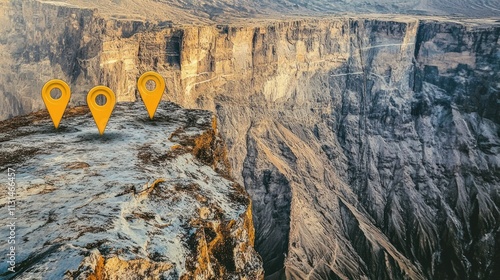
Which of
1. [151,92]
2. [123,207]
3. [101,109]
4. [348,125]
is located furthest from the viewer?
[348,125]

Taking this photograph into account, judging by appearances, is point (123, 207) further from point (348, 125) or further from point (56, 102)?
point (348, 125)

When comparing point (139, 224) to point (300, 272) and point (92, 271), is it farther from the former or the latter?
point (300, 272)

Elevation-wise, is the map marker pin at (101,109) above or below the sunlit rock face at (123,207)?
above

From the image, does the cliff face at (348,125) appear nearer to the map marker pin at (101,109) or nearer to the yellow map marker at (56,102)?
the yellow map marker at (56,102)

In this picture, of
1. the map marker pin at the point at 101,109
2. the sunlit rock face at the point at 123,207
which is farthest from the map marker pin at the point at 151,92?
the map marker pin at the point at 101,109

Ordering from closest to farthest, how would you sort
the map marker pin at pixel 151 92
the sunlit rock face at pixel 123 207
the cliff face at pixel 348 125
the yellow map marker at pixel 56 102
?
the sunlit rock face at pixel 123 207, the yellow map marker at pixel 56 102, the map marker pin at pixel 151 92, the cliff face at pixel 348 125

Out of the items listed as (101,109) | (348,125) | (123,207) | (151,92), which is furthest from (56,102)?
(348,125)
